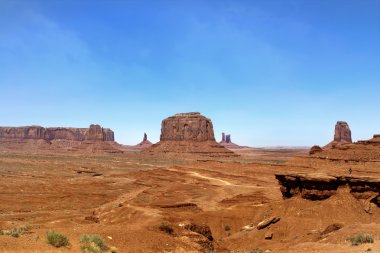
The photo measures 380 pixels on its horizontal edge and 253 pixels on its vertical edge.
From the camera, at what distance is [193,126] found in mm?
143375

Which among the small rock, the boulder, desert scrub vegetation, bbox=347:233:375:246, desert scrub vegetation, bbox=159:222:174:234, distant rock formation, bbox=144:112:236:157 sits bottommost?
→ the small rock

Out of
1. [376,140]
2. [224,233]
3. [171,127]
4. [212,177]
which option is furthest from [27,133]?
[224,233]

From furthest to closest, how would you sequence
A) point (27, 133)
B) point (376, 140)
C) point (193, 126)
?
point (27, 133) → point (193, 126) → point (376, 140)

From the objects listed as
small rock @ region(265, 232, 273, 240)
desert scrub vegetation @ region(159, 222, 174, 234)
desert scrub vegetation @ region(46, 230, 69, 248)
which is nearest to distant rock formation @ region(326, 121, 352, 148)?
small rock @ region(265, 232, 273, 240)

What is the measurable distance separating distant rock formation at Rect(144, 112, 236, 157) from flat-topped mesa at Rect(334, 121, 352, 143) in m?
40.5

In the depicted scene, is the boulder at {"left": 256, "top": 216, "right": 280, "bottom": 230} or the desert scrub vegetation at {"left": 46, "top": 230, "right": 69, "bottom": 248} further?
the boulder at {"left": 256, "top": 216, "right": 280, "bottom": 230}

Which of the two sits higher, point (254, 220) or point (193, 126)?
point (193, 126)

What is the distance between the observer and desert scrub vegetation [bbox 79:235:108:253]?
42.3 ft

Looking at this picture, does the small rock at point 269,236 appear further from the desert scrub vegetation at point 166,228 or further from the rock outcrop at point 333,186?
the desert scrub vegetation at point 166,228

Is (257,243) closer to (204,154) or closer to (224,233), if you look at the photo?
(224,233)

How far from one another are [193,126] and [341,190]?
12030cm

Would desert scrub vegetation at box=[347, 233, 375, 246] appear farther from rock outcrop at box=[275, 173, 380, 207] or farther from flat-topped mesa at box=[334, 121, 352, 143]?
flat-topped mesa at box=[334, 121, 352, 143]

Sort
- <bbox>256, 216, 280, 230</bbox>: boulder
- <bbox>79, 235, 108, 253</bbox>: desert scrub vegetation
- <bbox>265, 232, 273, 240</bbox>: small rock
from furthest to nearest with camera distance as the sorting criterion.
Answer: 1. <bbox>256, 216, 280, 230</bbox>: boulder
2. <bbox>265, 232, 273, 240</bbox>: small rock
3. <bbox>79, 235, 108, 253</bbox>: desert scrub vegetation

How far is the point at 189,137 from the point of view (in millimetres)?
143000
